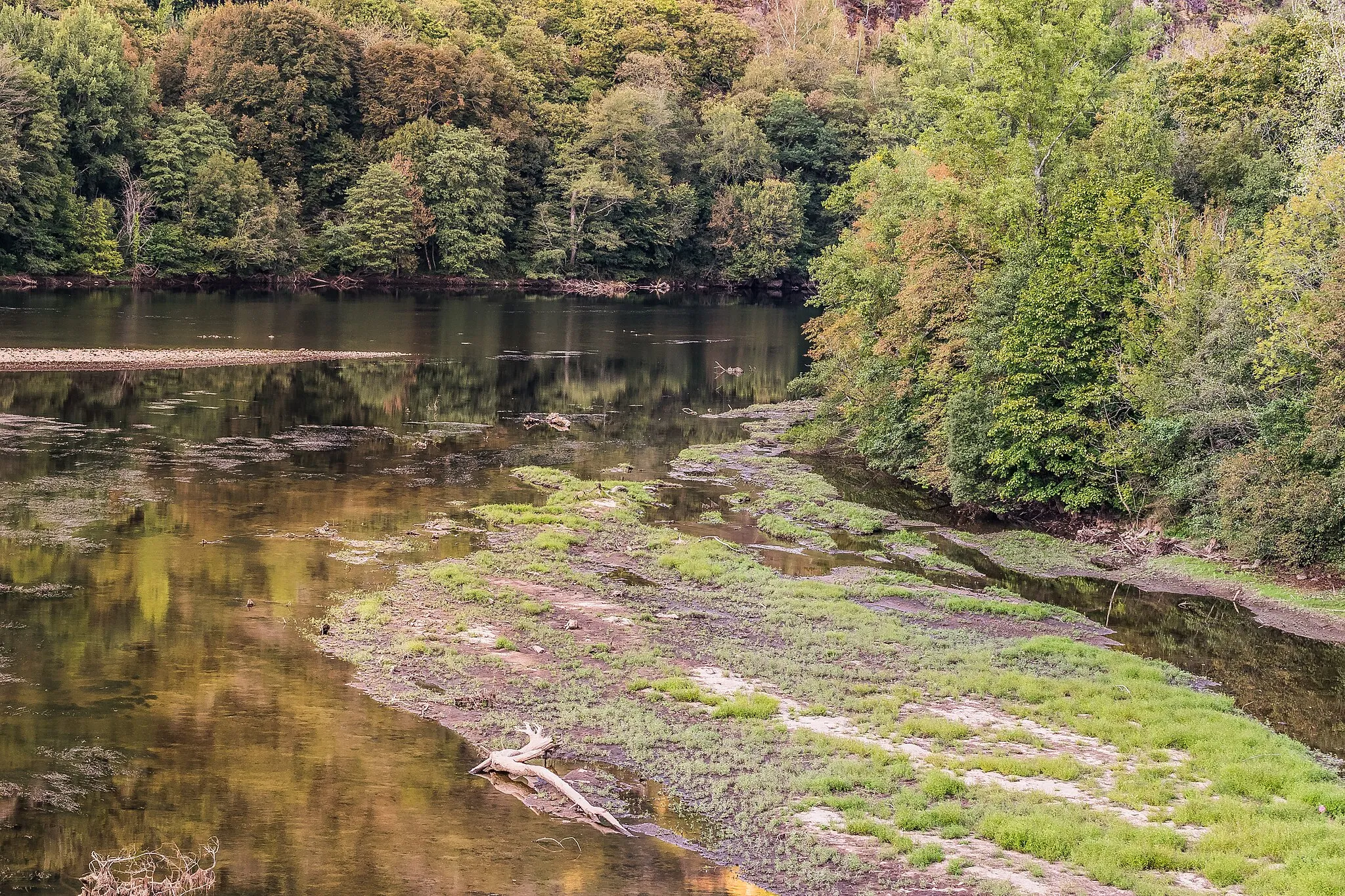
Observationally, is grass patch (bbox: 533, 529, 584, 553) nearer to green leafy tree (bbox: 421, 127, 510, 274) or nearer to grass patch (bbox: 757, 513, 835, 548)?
grass patch (bbox: 757, 513, 835, 548)

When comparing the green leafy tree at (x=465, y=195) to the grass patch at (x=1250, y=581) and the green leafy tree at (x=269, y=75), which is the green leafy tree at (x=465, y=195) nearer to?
the green leafy tree at (x=269, y=75)

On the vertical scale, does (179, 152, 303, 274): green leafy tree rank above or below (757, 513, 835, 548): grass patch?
above

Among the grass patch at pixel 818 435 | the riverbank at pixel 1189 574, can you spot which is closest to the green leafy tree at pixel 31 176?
the grass patch at pixel 818 435

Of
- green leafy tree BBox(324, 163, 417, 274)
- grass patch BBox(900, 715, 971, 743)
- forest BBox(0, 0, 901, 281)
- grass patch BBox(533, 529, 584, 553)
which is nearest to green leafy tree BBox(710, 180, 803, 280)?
forest BBox(0, 0, 901, 281)

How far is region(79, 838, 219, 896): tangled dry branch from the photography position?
1411 centimetres

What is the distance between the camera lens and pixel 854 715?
20.7 metres

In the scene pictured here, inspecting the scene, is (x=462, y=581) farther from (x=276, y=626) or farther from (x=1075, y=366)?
(x=1075, y=366)

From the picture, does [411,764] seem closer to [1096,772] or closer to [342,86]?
[1096,772]

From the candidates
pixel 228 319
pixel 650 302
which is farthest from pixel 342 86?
pixel 228 319

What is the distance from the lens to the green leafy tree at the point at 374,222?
386ft

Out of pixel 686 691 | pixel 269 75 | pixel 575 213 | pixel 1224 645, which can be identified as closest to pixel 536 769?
pixel 686 691

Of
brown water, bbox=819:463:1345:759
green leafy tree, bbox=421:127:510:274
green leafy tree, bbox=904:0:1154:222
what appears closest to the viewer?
brown water, bbox=819:463:1345:759

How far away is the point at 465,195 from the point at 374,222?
1068cm

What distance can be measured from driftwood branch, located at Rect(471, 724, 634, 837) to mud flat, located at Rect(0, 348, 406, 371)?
47181 mm
